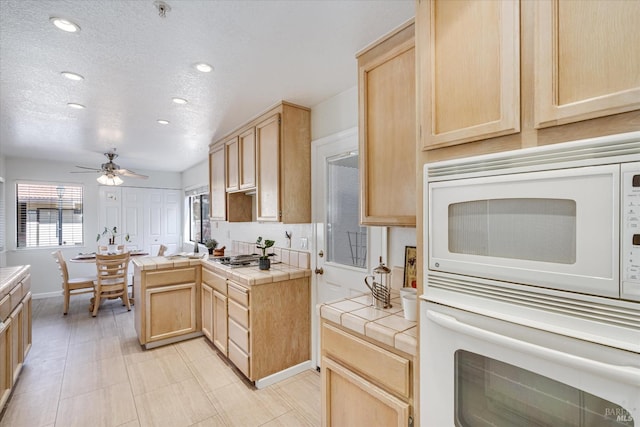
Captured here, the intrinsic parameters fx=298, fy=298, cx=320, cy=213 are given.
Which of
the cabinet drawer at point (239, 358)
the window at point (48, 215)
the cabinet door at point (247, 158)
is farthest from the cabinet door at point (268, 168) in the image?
the window at point (48, 215)

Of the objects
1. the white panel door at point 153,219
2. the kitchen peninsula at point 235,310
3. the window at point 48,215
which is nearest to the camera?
the kitchen peninsula at point 235,310

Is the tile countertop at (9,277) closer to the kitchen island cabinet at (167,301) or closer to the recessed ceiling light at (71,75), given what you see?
the kitchen island cabinet at (167,301)

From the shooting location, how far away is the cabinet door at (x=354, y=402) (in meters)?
1.26

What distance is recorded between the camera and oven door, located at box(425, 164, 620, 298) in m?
0.74

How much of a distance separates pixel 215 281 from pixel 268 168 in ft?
4.24

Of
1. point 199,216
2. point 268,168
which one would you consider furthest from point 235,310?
point 199,216

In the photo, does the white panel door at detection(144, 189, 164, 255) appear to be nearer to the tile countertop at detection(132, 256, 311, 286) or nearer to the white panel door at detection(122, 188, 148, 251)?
the white panel door at detection(122, 188, 148, 251)

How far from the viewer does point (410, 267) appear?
72.8 inches

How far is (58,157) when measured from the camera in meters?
4.97

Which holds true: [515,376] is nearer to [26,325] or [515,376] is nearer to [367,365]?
[367,365]

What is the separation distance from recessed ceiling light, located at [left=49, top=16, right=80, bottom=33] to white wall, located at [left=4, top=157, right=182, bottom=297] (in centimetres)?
503

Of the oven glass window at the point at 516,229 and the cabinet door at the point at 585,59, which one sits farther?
the oven glass window at the point at 516,229

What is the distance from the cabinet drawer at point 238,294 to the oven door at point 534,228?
178 centimetres

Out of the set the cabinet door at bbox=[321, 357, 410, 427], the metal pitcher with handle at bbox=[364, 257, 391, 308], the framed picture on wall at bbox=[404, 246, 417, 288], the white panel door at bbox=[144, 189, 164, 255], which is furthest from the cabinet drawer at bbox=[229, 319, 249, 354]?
the white panel door at bbox=[144, 189, 164, 255]
